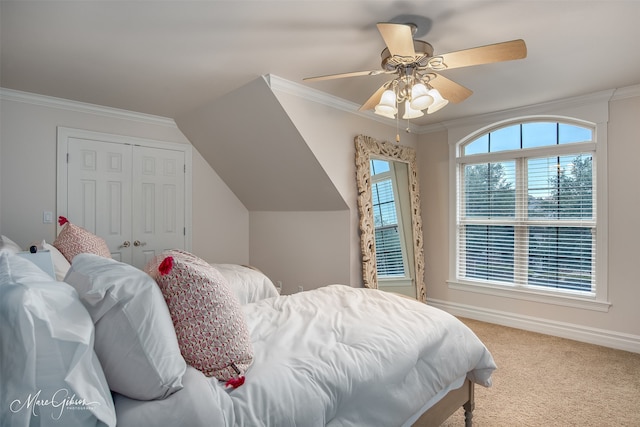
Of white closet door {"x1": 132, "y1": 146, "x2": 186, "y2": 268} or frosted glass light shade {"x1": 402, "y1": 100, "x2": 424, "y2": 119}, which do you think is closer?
frosted glass light shade {"x1": 402, "y1": 100, "x2": 424, "y2": 119}

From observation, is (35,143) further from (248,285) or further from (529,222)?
(529,222)

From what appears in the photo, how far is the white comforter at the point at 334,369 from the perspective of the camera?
3.62 feet

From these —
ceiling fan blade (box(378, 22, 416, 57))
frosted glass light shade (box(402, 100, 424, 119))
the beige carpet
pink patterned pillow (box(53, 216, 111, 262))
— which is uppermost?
ceiling fan blade (box(378, 22, 416, 57))

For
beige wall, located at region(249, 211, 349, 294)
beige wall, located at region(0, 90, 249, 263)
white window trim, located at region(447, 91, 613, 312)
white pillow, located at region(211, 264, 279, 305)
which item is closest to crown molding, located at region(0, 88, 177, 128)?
beige wall, located at region(0, 90, 249, 263)

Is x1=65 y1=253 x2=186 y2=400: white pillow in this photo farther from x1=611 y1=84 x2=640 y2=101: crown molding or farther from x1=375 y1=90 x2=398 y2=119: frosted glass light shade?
x1=611 y1=84 x2=640 y2=101: crown molding

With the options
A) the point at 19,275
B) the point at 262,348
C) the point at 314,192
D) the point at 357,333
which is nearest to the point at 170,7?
the point at 19,275

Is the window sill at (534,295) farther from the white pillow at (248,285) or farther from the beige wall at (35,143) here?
the beige wall at (35,143)

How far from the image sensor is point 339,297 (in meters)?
2.37

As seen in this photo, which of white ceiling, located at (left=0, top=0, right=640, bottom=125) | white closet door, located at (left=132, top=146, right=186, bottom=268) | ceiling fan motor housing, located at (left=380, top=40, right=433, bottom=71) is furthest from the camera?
white closet door, located at (left=132, top=146, right=186, bottom=268)

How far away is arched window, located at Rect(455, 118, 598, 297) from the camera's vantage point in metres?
3.64

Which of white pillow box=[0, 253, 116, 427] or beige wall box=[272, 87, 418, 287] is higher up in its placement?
beige wall box=[272, 87, 418, 287]

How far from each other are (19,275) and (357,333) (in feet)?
4.22

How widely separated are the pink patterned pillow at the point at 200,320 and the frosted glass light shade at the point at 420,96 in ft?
5.58

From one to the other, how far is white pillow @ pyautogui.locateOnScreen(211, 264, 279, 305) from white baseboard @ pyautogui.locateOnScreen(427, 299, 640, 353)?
2.53m
